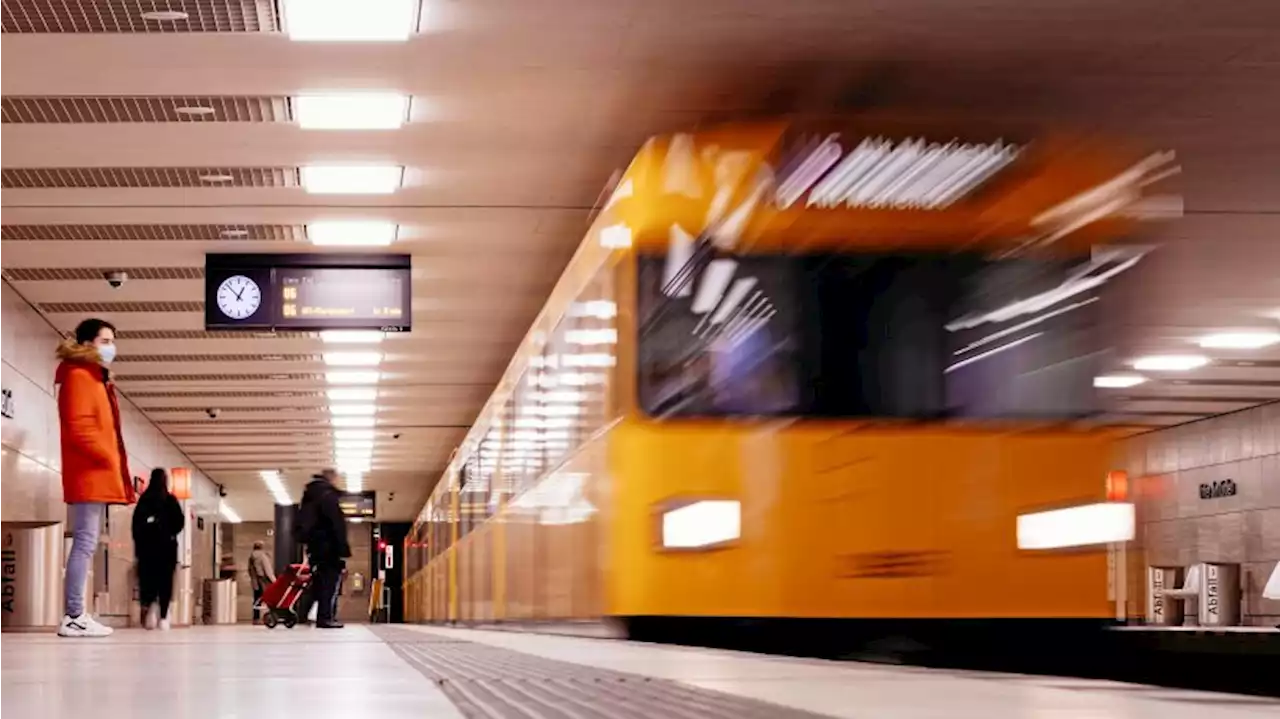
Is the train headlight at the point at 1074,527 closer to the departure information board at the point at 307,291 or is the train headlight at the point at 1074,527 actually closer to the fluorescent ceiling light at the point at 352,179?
the fluorescent ceiling light at the point at 352,179

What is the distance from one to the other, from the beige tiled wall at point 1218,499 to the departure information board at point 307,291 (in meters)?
16.8

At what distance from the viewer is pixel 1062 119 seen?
41.2ft

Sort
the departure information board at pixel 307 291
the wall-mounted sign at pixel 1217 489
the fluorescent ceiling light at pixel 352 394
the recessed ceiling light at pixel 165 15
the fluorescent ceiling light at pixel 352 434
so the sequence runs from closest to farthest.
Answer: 1. the recessed ceiling light at pixel 165 15
2. the departure information board at pixel 307 291
3. the fluorescent ceiling light at pixel 352 394
4. the wall-mounted sign at pixel 1217 489
5. the fluorescent ceiling light at pixel 352 434

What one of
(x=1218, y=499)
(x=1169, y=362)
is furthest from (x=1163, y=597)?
(x=1169, y=362)

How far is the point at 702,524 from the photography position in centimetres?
848

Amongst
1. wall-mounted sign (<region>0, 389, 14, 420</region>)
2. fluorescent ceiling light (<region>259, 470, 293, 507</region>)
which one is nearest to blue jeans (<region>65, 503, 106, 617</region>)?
wall-mounted sign (<region>0, 389, 14, 420</region>)

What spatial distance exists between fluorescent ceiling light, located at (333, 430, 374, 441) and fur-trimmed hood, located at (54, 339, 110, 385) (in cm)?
2027

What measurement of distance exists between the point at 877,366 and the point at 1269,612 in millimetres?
22412

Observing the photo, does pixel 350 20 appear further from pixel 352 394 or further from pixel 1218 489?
pixel 1218 489

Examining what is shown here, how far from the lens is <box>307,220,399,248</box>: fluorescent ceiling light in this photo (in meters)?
15.2

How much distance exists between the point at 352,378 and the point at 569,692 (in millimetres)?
21575

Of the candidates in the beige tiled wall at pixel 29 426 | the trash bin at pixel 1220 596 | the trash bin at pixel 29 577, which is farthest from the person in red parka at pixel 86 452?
the trash bin at pixel 1220 596

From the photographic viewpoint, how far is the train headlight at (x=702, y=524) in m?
8.43

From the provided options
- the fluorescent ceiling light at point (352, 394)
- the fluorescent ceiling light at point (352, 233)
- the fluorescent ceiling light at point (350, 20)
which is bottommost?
the fluorescent ceiling light at point (352, 394)
